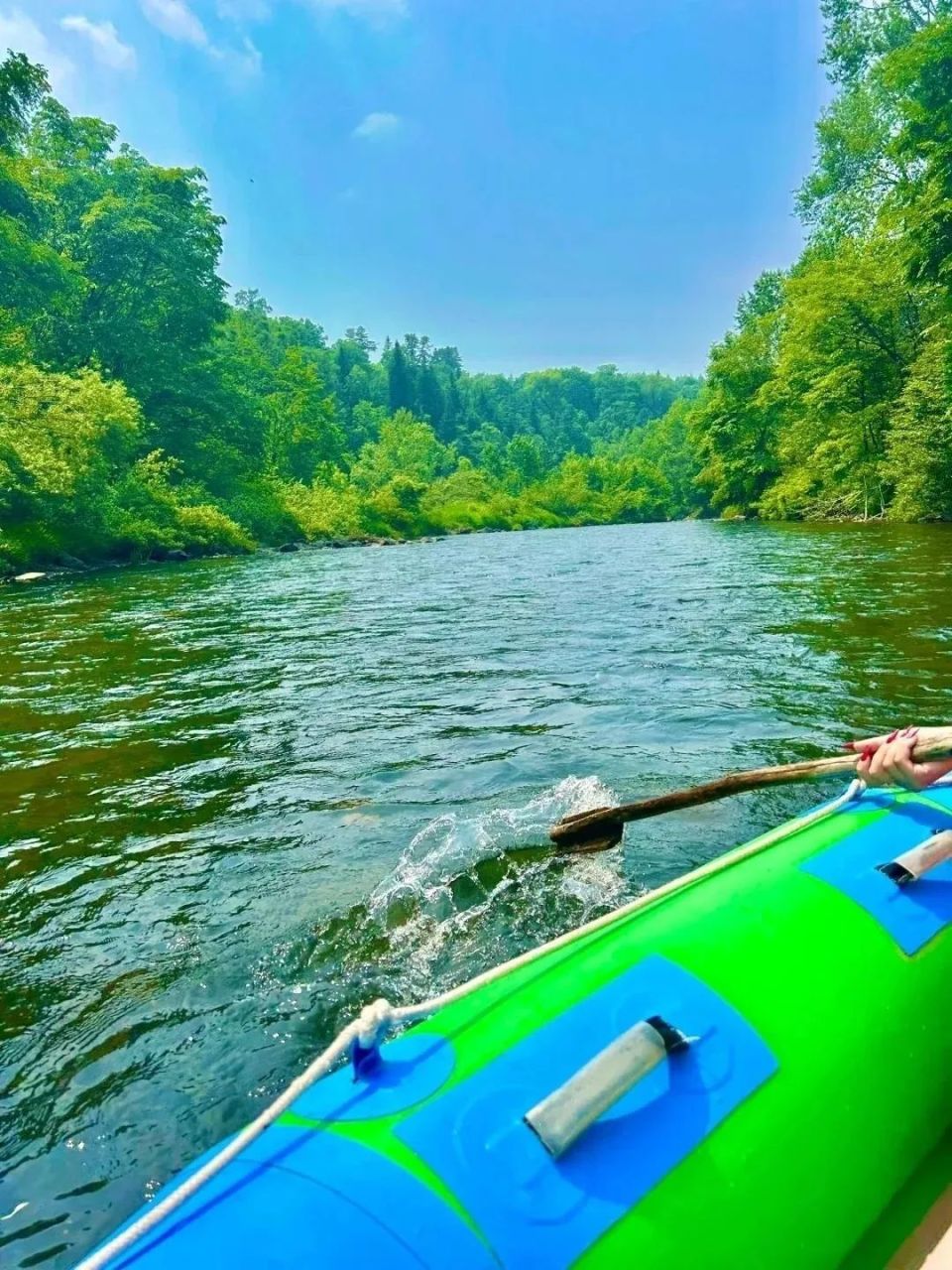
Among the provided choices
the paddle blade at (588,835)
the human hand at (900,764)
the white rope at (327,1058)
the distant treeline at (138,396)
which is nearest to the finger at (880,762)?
the human hand at (900,764)

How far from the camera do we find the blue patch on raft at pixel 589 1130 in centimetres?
143

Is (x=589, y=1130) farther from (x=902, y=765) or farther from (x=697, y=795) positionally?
(x=697, y=795)

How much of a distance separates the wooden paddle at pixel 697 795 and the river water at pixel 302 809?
0.20 metres

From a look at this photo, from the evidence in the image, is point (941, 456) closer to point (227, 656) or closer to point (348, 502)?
point (227, 656)

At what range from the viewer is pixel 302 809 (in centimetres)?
512

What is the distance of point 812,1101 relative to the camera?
182cm

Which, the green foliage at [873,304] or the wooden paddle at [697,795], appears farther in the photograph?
the green foliage at [873,304]

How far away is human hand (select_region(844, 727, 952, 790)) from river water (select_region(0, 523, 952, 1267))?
137cm

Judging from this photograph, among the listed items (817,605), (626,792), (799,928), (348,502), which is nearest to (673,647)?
(817,605)

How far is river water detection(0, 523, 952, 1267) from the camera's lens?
9.18ft

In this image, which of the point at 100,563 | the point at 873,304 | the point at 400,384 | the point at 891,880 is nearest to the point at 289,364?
the point at 100,563

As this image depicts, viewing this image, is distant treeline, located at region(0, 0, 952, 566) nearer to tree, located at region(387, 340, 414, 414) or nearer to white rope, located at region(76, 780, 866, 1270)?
white rope, located at region(76, 780, 866, 1270)

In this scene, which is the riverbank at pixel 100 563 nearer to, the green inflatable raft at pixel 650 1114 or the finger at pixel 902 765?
the finger at pixel 902 765

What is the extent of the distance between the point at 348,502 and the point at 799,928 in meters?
46.9
